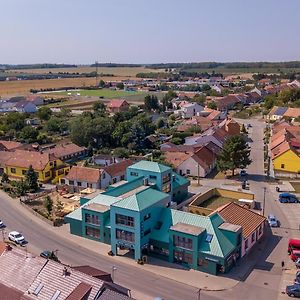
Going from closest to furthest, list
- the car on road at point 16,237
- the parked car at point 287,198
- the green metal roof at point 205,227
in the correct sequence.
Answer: the green metal roof at point 205,227
the car on road at point 16,237
the parked car at point 287,198

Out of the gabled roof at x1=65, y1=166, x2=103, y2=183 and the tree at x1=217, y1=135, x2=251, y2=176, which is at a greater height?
the tree at x1=217, y1=135, x2=251, y2=176

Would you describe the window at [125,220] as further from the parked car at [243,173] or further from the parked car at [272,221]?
the parked car at [243,173]

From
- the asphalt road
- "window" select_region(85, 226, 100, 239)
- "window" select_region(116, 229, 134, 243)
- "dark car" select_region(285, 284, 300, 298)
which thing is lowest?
the asphalt road

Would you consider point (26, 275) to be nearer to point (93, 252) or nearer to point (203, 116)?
point (93, 252)

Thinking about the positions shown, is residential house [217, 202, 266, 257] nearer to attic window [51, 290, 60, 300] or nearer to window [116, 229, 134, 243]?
window [116, 229, 134, 243]

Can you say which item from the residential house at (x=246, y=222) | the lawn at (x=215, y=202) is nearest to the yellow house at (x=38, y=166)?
the lawn at (x=215, y=202)

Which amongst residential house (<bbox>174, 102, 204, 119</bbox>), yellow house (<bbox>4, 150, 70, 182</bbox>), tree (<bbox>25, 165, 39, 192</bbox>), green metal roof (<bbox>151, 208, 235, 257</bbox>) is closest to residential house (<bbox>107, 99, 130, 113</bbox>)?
residential house (<bbox>174, 102, 204, 119</bbox>)
